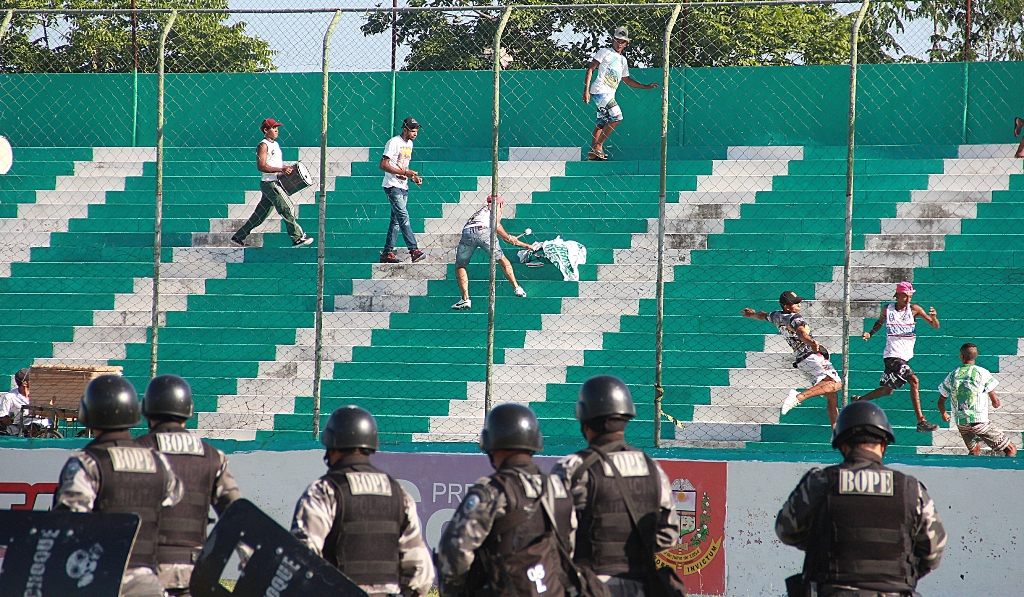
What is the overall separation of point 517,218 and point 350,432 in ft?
26.5

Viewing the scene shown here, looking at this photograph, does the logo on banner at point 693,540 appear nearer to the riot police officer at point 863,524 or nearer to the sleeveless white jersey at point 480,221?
the riot police officer at point 863,524

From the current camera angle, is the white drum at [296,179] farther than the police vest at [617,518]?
Yes

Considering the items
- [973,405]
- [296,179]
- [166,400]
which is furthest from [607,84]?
[166,400]

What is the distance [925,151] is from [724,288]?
12.2 feet

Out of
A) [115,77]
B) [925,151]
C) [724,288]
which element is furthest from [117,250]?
[925,151]

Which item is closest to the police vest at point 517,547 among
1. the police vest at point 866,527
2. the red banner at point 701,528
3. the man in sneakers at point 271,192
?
the police vest at point 866,527

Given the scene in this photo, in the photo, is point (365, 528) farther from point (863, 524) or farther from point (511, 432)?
point (863, 524)

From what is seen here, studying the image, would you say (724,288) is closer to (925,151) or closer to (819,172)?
(819,172)

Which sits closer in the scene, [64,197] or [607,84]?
[607,84]

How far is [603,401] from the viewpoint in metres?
5.04

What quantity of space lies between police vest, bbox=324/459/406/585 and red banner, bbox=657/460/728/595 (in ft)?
11.5

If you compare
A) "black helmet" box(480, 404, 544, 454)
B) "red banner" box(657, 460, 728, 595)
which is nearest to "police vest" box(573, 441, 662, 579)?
"black helmet" box(480, 404, 544, 454)

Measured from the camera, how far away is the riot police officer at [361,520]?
472 cm

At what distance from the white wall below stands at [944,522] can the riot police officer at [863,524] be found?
9.71ft
